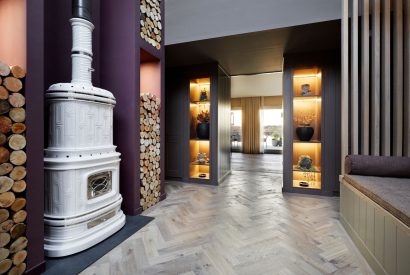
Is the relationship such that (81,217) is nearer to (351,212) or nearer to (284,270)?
(284,270)

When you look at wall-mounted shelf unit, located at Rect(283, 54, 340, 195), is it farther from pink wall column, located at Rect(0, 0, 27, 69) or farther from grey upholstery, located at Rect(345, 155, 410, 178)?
pink wall column, located at Rect(0, 0, 27, 69)

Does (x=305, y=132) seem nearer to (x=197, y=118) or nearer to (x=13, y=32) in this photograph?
(x=197, y=118)

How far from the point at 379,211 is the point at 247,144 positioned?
8.73 m

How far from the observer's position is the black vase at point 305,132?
11.8 ft

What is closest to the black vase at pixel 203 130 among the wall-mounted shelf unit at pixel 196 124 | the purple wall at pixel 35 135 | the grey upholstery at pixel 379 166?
the wall-mounted shelf unit at pixel 196 124

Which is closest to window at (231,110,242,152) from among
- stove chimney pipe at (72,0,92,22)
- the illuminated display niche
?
the illuminated display niche

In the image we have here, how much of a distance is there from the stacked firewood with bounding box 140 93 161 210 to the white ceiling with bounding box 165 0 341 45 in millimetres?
1116

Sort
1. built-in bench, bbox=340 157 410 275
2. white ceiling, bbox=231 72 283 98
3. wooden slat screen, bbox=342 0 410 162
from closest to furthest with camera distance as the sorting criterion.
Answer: built-in bench, bbox=340 157 410 275 → wooden slat screen, bbox=342 0 410 162 → white ceiling, bbox=231 72 283 98

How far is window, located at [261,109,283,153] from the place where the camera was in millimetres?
10266

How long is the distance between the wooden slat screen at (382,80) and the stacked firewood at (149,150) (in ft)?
7.44

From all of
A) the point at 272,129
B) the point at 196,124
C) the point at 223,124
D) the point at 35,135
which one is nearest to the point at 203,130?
the point at 196,124

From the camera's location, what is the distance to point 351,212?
208 centimetres

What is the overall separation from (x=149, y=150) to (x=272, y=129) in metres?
8.86

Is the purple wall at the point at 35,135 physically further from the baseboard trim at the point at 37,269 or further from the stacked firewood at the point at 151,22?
the stacked firewood at the point at 151,22
